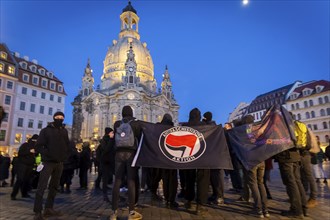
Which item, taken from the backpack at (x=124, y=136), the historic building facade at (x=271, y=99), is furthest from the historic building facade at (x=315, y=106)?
the backpack at (x=124, y=136)

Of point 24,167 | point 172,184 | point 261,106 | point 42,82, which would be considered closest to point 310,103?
point 261,106

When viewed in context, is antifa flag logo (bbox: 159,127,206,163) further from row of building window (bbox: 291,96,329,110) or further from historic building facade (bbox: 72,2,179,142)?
row of building window (bbox: 291,96,329,110)

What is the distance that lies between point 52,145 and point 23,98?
51179 mm

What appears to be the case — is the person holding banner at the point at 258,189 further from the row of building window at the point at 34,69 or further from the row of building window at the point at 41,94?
the row of building window at the point at 34,69

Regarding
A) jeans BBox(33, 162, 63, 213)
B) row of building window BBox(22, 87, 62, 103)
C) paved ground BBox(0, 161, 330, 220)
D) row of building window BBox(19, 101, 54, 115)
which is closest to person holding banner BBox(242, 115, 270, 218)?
paved ground BBox(0, 161, 330, 220)

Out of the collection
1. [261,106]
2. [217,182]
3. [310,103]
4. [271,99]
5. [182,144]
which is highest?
[271,99]

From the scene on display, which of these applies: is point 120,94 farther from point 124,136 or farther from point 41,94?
point 124,136

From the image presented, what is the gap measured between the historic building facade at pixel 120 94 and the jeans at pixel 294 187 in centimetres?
5752

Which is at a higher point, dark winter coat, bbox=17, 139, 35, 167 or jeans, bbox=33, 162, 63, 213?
dark winter coat, bbox=17, 139, 35, 167

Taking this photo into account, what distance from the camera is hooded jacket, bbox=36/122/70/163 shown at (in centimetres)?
632

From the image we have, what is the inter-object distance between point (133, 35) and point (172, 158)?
270 ft

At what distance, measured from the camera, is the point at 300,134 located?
661cm

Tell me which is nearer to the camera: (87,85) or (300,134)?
(300,134)

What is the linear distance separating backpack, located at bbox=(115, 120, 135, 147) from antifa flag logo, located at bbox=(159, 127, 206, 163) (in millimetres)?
947
